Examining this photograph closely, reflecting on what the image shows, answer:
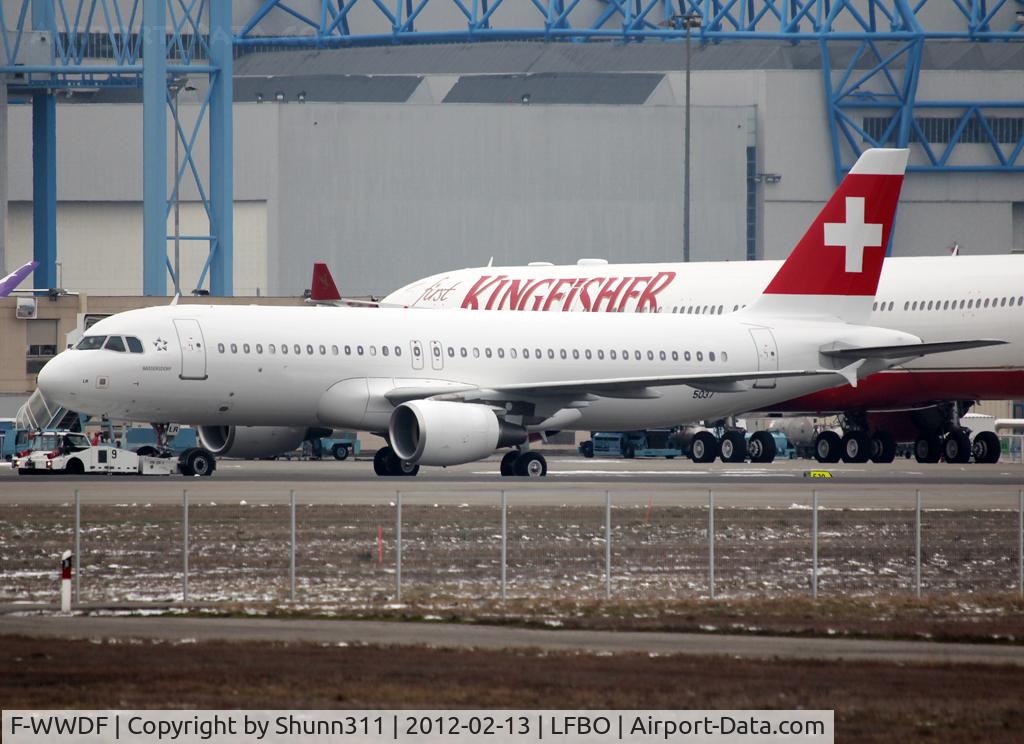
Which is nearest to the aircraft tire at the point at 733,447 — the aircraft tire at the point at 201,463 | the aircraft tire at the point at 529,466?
the aircraft tire at the point at 529,466

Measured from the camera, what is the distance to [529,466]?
45781mm

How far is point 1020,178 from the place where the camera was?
393ft

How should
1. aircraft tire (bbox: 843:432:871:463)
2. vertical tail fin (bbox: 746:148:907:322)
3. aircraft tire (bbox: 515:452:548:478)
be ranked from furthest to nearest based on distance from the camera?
aircraft tire (bbox: 843:432:871:463), vertical tail fin (bbox: 746:148:907:322), aircraft tire (bbox: 515:452:548:478)

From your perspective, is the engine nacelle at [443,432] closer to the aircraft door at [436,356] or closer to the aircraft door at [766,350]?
the aircraft door at [436,356]

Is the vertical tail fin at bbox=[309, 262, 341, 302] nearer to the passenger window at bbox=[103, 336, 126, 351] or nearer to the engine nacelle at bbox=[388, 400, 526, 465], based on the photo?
the engine nacelle at bbox=[388, 400, 526, 465]

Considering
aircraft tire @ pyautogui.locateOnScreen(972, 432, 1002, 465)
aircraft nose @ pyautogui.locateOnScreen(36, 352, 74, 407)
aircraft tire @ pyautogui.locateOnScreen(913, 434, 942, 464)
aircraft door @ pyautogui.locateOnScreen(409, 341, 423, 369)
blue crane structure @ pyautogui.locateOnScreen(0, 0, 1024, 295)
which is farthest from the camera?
blue crane structure @ pyautogui.locateOnScreen(0, 0, 1024, 295)

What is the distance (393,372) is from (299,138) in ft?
227

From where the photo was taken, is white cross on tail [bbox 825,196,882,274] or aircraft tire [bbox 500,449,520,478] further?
white cross on tail [bbox 825,196,882,274]

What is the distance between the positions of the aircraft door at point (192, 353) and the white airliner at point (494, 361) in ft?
0.12

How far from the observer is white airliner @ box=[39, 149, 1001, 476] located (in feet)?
137

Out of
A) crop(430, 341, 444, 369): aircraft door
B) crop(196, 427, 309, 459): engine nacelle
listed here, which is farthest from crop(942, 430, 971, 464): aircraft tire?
crop(196, 427, 309, 459): engine nacelle

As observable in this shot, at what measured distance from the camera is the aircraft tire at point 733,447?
207 ft

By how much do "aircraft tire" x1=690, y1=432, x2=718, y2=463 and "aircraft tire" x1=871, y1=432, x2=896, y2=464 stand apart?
5.80 meters

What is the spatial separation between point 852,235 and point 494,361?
1170cm
